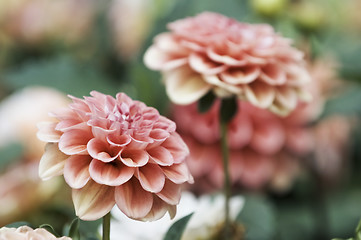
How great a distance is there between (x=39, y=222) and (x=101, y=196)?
8.7 inches

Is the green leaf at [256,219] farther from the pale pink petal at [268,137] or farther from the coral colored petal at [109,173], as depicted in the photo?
the coral colored petal at [109,173]

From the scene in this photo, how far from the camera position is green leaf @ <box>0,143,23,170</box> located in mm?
A: 438

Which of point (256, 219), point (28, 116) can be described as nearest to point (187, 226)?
point (256, 219)

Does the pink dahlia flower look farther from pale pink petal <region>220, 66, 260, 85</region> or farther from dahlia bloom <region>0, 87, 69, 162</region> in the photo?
dahlia bloom <region>0, 87, 69, 162</region>

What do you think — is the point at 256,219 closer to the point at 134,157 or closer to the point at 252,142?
the point at 252,142

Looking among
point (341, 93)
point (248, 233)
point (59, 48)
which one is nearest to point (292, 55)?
point (248, 233)

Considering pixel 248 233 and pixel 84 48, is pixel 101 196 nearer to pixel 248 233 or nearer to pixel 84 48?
pixel 248 233

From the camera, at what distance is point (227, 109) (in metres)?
0.32

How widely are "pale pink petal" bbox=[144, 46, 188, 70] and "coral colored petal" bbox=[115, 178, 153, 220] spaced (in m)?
0.11

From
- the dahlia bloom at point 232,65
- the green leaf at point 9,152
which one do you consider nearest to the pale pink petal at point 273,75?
the dahlia bloom at point 232,65

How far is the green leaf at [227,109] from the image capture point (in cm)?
32

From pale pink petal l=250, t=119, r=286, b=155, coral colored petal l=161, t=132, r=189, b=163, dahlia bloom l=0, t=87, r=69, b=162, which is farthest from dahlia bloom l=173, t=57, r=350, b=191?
coral colored petal l=161, t=132, r=189, b=163

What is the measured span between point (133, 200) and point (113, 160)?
0.02 meters

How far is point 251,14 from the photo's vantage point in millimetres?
534
